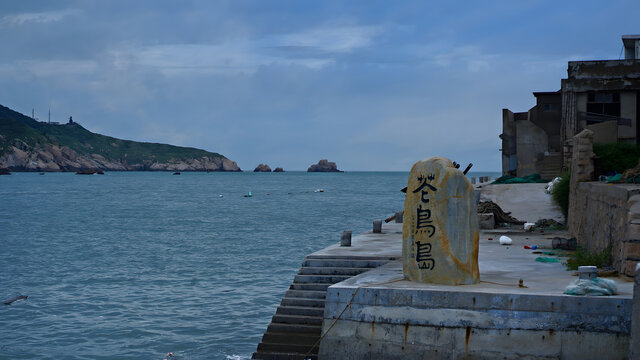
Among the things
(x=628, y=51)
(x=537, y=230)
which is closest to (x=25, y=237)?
(x=537, y=230)

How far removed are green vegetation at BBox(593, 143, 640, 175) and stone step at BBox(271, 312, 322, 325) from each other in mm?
12472

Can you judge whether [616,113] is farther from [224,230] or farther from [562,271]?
[562,271]

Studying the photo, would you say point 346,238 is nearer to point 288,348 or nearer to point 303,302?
point 303,302

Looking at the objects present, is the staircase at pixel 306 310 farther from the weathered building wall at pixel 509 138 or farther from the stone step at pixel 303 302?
the weathered building wall at pixel 509 138

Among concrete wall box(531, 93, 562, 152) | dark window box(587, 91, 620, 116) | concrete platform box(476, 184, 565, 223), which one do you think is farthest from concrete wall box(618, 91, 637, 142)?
concrete wall box(531, 93, 562, 152)

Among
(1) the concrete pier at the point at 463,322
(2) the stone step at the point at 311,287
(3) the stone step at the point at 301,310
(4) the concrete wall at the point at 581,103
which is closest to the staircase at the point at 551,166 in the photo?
(4) the concrete wall at the point at 581,103

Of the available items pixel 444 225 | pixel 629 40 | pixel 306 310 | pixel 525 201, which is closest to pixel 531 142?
pixel 629 40

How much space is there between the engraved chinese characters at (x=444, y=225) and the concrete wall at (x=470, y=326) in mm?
904

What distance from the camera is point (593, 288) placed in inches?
458

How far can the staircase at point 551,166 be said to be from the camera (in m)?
50.3

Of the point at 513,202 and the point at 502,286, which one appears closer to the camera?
the point at 502,286

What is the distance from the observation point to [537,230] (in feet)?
83.9

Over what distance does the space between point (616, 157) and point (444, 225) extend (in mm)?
15015

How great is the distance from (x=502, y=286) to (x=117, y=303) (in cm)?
1459
